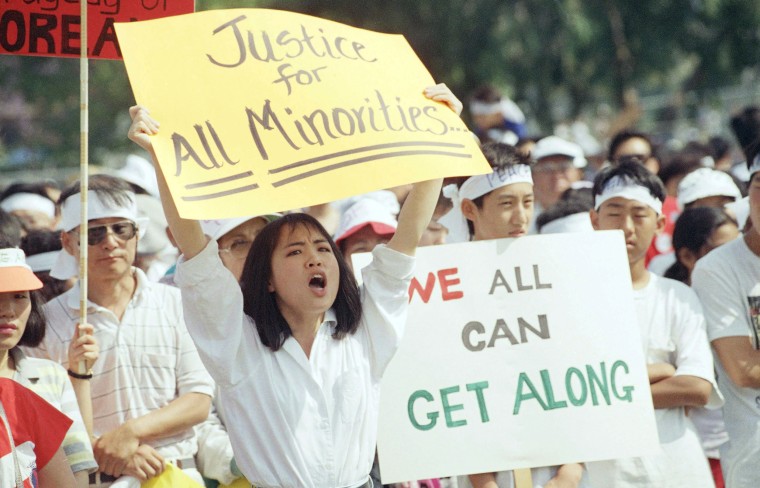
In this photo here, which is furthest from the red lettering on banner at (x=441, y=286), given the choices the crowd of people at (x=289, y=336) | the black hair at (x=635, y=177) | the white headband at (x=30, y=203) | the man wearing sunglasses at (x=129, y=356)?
the white headband at (x=30, y=203)

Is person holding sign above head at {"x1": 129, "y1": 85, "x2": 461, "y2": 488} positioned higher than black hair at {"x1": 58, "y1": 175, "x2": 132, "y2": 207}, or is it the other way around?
black hair at {"x1": 58, "y1": 175, "x2": 132, "y2": 207}

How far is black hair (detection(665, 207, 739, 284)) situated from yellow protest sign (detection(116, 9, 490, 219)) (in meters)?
2.42

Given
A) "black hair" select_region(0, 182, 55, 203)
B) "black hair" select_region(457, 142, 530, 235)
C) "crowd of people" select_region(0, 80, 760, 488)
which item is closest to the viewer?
"crowd of people" select_region(0, 80, 760, 488)

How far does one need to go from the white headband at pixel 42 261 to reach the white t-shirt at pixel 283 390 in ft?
7.04

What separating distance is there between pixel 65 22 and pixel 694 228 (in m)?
3.33

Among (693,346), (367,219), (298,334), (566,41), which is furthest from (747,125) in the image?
(298,334)

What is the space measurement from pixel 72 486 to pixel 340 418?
95 centimetres

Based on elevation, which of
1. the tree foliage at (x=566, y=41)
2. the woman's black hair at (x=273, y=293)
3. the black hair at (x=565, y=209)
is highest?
the tree foliage at (x=566, y=41)

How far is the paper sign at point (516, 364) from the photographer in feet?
15.1

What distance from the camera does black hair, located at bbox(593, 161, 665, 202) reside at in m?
5.30

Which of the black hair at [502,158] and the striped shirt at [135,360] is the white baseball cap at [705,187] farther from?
the striped shirt at [135,360]

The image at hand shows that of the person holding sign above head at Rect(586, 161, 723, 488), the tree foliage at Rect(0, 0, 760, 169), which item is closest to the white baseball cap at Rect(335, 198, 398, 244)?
the person holding sign above head at Rect(586, 161, 723, 488)

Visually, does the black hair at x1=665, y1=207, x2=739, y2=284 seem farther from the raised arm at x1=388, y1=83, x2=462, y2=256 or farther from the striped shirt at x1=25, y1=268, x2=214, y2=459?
the striped shirt at x1=25, y1=268, x2=214, y2=459

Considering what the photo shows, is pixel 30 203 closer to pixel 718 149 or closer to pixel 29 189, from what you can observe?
pixel 29 189
